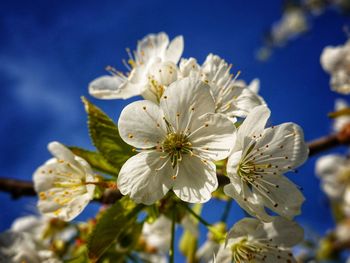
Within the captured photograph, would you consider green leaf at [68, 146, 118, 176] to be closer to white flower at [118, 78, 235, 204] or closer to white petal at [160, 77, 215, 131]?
white flower at [118, 78, 235, 204]

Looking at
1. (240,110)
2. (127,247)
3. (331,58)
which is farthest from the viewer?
(331,58)

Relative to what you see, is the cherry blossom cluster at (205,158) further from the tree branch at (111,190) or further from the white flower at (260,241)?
the tree branch at (111,190)

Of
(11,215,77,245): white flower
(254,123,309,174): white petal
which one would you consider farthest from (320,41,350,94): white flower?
(11,215,77,245): white flower

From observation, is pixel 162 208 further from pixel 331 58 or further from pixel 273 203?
pixel 331 58

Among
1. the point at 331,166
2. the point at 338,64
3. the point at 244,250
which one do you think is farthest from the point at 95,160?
the point at 331,166

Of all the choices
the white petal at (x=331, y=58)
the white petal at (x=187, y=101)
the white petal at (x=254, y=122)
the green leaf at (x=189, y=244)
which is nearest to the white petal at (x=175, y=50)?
the white petal at (x=187, y=101)

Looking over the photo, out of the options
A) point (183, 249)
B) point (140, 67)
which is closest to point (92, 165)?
point (140, 67)

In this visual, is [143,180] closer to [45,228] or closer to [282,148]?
[282,148]
